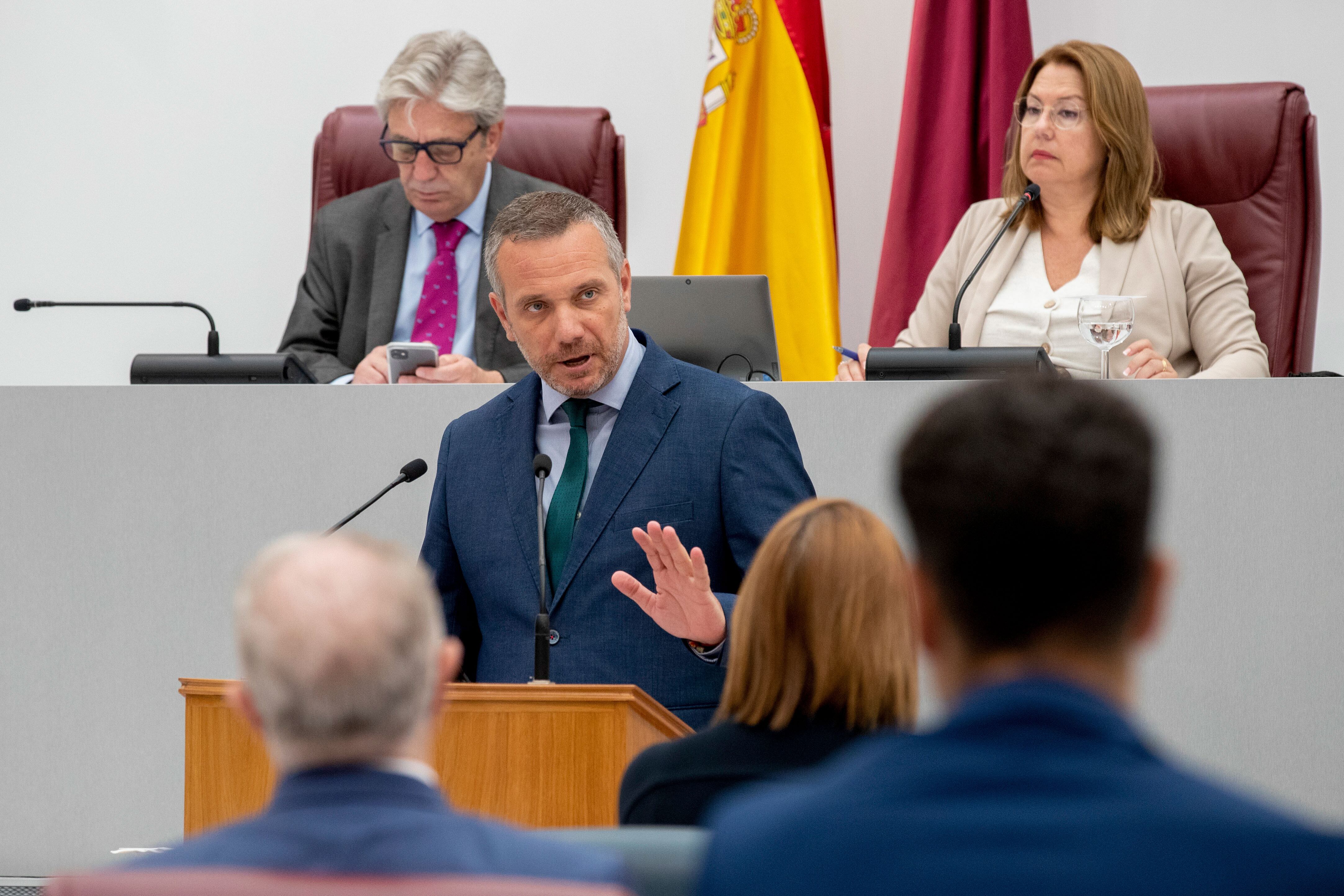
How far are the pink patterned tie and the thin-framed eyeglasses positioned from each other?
4.55ft

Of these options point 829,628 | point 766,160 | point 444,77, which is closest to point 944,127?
point 766,160

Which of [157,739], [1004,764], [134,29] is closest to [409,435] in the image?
[157,739]

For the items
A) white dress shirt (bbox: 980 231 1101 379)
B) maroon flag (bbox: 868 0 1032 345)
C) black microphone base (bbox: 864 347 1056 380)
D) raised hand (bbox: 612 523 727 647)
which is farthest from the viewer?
maroon flag (bbox: 868 0 1032 345)

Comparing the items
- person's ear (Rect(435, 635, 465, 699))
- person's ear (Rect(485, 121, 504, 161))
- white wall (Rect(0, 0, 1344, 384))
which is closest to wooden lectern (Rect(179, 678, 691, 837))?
person's ear (Rect(435, 635, 465, 699))

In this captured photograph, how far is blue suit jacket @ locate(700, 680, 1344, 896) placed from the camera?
74 centimetres

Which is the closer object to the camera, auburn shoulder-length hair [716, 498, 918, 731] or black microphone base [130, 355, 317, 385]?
auburn shoulder-length hair [716, 498, 918, 731]

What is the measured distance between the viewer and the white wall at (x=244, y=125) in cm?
504

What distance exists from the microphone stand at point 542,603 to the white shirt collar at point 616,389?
0.15 metres

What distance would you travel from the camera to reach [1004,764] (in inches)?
30.9

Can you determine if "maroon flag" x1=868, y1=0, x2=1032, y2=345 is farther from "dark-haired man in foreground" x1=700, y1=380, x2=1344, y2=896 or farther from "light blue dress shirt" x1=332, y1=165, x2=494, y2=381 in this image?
"dark-haired man in foreground" x1=700, y1=380, x2=1344, y2=896

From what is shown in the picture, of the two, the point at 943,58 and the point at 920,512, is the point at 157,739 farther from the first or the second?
the point at 943,58

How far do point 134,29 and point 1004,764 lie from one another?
5029mm

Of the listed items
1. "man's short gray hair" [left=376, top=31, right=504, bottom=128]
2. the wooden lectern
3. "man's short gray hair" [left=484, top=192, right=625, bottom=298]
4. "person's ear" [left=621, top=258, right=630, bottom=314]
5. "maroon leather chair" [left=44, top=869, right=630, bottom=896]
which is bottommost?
the wooden lectern

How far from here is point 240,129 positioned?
511 centimetres
